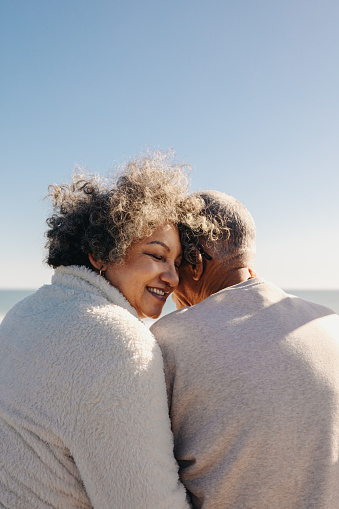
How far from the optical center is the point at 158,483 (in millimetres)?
1383

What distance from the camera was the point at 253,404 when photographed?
4.91 feet

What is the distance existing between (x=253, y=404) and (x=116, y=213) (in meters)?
1.15

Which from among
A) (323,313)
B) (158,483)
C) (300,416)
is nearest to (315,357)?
(300,416)

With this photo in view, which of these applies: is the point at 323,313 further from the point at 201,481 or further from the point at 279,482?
the point at 201,481

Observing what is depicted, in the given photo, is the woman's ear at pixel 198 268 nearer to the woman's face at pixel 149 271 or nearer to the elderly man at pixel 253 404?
the woman's face at pixel 149 271

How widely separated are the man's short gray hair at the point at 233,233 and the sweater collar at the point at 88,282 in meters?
0.66

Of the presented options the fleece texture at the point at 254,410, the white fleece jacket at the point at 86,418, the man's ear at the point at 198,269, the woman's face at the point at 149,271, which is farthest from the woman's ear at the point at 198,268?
the white fleece jacket at the point at 86,418

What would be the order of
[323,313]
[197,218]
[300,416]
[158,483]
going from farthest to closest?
1. [197,218]
2. [323,313]
3. [300,416]
4. [158,483]

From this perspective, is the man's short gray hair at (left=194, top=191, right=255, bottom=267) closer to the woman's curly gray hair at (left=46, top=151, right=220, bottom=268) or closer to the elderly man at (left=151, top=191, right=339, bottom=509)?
the woman's curly gray hair at (left=46, top=151, right=220, bottom=268)

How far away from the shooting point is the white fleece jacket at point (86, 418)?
1.37 m

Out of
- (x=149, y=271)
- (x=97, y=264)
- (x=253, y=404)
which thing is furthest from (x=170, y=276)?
(x=253, y=404)

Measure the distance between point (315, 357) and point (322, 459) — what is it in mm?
355

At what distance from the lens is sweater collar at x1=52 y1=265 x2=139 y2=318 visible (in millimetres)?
1889

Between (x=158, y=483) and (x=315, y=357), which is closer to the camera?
(x=158, y=483)
